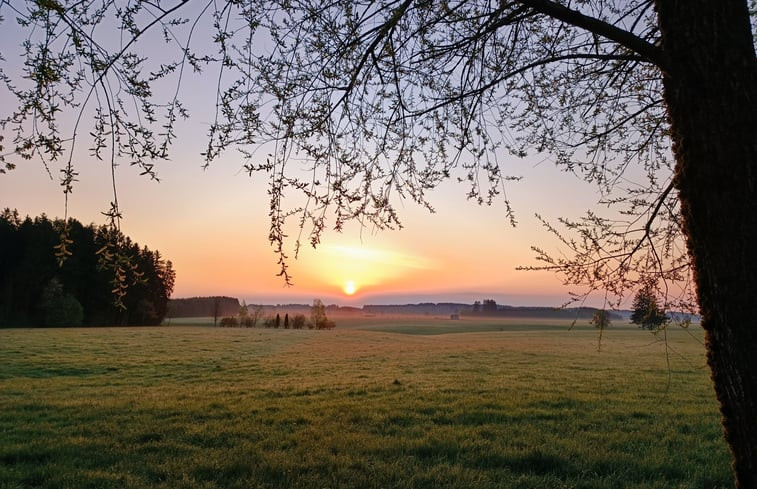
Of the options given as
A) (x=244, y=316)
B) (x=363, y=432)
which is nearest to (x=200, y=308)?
(x=244, y=316)

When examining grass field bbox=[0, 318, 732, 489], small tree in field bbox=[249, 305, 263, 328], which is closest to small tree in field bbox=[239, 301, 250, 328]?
small tree in field bbox=[249, 305, 263, 328]

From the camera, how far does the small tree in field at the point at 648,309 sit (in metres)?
4.41

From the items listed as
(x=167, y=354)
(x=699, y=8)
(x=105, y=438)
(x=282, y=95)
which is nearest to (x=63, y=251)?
(x=282, y=95)

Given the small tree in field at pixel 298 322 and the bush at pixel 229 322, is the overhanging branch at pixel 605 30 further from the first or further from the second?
the bush at pixel 229 322

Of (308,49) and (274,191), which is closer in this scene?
(274,191)

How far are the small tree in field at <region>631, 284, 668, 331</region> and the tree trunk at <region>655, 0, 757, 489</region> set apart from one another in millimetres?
1851

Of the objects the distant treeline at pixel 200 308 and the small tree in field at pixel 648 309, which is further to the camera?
the distant treeline at pixel 200 308

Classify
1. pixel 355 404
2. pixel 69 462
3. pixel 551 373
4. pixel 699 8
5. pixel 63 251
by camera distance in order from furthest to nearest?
1. pixel 551 373
2. pixel 355 404
3. pixel 69 462
4. pixel 699 8
5. pixel 63 251

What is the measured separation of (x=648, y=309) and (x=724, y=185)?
2.33 m

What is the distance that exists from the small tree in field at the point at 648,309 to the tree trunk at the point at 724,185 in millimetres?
1851

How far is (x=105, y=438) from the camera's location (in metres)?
7.45

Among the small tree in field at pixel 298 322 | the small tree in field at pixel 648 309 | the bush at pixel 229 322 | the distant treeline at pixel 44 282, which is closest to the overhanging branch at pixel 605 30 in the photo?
the small tree in field at pixel 648 309

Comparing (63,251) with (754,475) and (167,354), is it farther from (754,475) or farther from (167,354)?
(167,354)

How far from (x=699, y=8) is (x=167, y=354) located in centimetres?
2643
